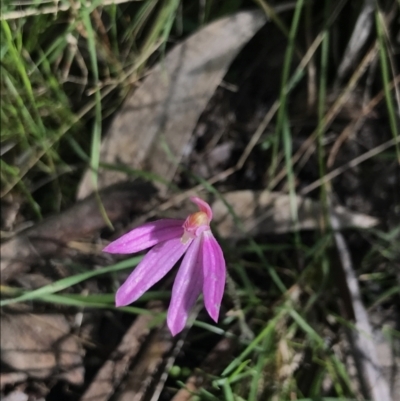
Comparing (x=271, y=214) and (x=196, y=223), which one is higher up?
(x=196, y=223)

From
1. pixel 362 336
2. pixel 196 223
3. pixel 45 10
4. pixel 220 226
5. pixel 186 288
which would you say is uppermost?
pixel 45 10

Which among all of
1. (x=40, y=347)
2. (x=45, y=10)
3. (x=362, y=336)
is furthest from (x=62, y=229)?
A: (x=362, y=336)

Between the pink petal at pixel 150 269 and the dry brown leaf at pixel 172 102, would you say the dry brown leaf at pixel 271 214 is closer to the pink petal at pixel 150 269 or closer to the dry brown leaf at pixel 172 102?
the dry brown leaf at pixel 172 102

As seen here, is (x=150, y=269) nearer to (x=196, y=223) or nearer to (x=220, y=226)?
(x=196, y=223)

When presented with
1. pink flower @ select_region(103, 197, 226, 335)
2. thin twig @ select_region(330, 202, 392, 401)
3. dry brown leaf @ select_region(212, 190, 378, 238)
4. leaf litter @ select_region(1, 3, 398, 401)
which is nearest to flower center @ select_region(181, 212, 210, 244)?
pink flower @ select_region(103, 197, 226, 335)

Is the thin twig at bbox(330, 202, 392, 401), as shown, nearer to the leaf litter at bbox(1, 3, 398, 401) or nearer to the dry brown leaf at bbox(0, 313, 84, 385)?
the leaf litter at bbox(1, 3, 398, 401)

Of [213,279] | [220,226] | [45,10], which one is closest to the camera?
[213,279]

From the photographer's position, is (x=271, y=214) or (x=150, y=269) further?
(x=271, y=214)

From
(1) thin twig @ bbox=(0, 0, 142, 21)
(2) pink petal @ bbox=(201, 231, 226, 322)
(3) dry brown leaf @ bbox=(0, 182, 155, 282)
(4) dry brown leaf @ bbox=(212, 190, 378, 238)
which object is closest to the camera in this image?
(2) pink petal @ bbox=(201, 231, 226, 322)
